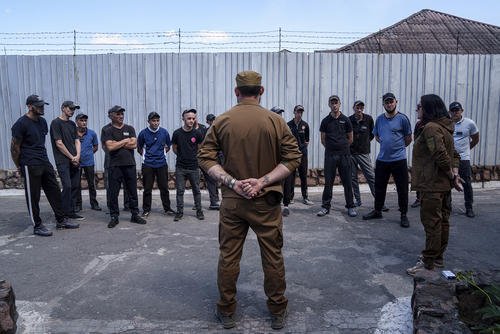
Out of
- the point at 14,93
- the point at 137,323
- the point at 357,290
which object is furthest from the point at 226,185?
the point at 14,93

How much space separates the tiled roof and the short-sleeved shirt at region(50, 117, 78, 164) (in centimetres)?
1296

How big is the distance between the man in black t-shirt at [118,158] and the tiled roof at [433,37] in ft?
41.4

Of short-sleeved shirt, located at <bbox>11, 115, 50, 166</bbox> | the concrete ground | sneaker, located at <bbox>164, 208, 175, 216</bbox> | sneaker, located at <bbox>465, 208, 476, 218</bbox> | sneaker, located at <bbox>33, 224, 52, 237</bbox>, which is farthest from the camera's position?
sneaker, located at <bbox>164, 208, 175, 216</bbox>

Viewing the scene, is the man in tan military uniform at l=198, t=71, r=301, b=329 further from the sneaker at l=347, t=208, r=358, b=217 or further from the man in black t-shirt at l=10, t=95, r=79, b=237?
the sneaker at l=347, t=208, r=358, b=217

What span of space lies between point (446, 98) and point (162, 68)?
620 centimetres

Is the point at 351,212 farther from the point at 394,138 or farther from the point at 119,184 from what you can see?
the point at 119,184

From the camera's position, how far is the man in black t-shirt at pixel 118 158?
6.98m

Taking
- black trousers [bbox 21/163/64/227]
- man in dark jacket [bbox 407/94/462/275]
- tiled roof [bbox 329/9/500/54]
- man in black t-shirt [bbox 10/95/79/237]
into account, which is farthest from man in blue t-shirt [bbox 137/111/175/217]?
tiled roof [bbox 329/9/500/54]

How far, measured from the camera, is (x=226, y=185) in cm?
359

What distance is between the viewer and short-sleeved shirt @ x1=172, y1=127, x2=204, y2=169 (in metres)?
7.46

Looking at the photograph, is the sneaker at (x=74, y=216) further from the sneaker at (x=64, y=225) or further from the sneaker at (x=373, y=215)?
the sneaker at (x=373, y=215)

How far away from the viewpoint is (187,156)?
294 inches

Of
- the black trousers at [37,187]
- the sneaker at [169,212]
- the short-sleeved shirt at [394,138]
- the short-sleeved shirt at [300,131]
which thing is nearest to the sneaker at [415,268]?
the short-sleeved shirt at [394,138]

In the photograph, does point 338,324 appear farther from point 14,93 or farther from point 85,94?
point 14,93
